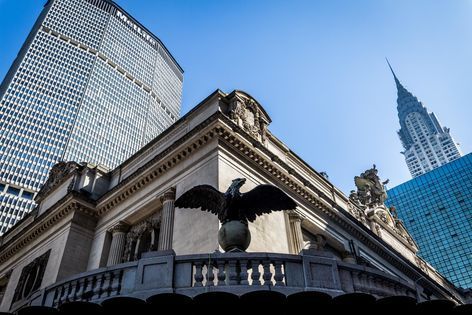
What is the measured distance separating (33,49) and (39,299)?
112 meters

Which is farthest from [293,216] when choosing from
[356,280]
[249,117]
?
[356,280]

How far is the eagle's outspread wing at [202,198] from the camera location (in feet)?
40.7

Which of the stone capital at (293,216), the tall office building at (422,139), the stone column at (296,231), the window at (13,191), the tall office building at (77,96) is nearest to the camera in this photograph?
the stone column at (296,231)

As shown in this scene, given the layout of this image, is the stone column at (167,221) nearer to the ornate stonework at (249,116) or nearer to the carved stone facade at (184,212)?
the carved stone facade at (184,212)

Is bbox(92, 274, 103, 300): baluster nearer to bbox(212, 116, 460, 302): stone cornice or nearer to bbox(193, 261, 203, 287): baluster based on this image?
bbox(193, 261, 203, 287): baluster

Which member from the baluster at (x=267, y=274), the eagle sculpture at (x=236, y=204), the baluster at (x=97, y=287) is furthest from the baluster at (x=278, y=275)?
the baluster at (x=97, y=287)

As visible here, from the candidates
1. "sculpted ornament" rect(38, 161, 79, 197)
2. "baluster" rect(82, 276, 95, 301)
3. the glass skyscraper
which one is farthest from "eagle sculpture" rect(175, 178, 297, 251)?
the glass skyscraper

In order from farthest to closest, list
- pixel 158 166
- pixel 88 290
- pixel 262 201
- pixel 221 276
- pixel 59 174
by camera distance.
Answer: pixel 59 174
pixel 158 166
pixel 262 201
pixel 88 290
pixel 221 276

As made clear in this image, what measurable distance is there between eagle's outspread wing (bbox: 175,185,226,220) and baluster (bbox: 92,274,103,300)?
3315mm

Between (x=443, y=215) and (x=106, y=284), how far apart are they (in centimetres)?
9687

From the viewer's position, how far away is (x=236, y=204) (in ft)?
37.6

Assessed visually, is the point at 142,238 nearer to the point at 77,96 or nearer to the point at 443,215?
the point at 443,215

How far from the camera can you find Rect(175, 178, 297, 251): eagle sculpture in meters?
10.8

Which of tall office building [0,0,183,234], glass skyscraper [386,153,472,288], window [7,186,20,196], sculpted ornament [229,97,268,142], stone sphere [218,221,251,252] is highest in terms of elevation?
tall office building [0,0,183,234]
